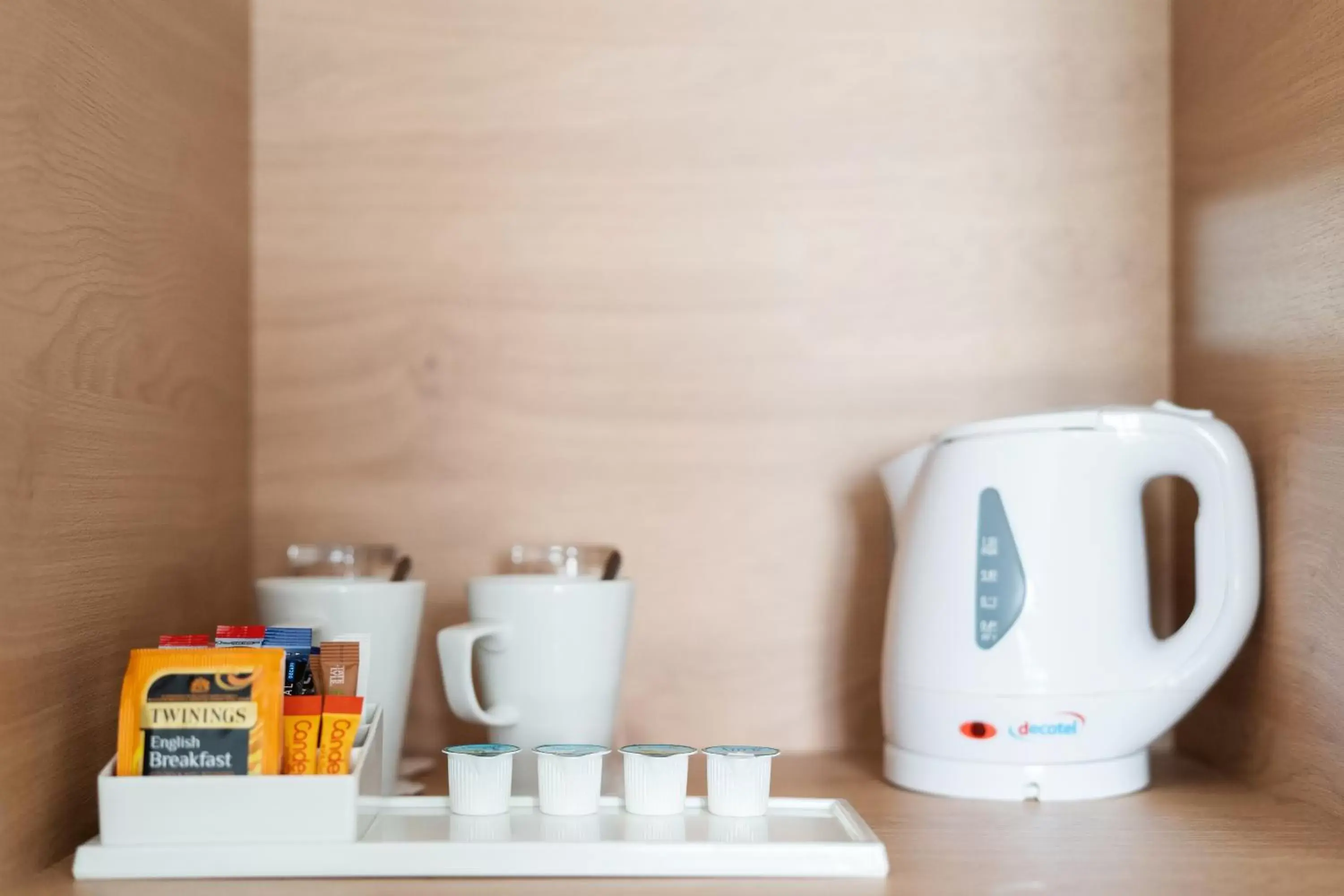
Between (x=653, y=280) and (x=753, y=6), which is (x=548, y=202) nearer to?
(x=653, y=280)

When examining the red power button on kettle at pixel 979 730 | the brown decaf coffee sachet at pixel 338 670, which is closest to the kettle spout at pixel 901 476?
the red power button on kettle at pixel 979 730

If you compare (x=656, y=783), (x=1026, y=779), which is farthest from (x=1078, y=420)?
(x=656, y=783)

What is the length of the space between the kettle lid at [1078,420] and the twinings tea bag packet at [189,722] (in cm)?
49

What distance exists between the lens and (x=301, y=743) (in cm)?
66

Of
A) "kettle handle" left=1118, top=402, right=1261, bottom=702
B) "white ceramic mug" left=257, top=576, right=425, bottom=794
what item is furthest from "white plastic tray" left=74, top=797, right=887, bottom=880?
"kettle handle" left=1118, top=402, right=1261, bottom=702

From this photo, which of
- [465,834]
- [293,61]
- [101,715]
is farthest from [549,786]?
[293,61]

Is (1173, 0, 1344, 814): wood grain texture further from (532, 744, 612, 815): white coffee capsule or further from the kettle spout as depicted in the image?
(532, 744, 612, 815): white coffee capsule

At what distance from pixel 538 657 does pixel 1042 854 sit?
325mm

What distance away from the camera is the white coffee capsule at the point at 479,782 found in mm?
712

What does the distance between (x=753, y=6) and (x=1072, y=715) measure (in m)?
0.60

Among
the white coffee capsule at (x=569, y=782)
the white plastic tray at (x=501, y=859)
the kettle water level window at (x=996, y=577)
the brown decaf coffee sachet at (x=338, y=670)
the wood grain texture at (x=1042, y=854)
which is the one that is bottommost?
the wood grain texture at (x=1042, y=854)

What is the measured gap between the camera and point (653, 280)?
3.32 feet

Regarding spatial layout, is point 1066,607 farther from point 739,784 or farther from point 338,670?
point 338,670

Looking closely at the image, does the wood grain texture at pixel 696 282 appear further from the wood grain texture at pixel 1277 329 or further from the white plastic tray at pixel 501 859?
the white plastic tray at pixel 501 859
